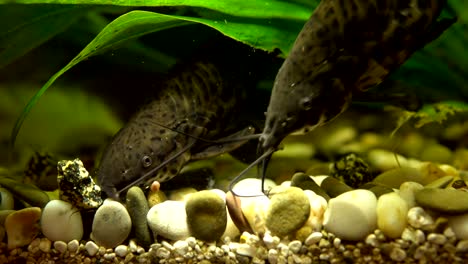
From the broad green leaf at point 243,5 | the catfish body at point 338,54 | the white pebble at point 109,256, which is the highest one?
the broad green leaf at point 243,5

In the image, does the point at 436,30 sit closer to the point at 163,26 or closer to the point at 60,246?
the point at 163,26

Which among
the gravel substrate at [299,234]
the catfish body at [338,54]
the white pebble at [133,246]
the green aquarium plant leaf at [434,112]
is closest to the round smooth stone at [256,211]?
the gravel substrate at [299,234]

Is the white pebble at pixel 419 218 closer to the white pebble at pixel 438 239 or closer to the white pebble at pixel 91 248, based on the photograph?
the white pebble at pixel 438 239

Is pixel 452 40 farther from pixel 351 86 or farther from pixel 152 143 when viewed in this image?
pixel 152 143

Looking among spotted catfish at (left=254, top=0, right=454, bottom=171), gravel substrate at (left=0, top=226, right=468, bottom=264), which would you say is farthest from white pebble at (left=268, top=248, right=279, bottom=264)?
spotted catfish at (left=254, top=0, right=454, bottom=171)

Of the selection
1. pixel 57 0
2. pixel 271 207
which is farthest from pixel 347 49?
pixel 57 0

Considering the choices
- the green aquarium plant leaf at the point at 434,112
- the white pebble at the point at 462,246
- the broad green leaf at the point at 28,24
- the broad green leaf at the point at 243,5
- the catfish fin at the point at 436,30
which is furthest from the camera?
the green aquarium plant leaf at the point at 434,112

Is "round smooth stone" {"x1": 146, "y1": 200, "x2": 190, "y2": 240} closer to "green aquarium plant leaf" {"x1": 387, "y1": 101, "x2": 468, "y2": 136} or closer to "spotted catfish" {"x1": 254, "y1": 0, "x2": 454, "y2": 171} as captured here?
"spotted catfish" {"x1": 254, "y1": 0, "x2": 454, "y2": 171}

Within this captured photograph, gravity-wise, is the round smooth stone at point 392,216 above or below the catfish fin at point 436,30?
below
